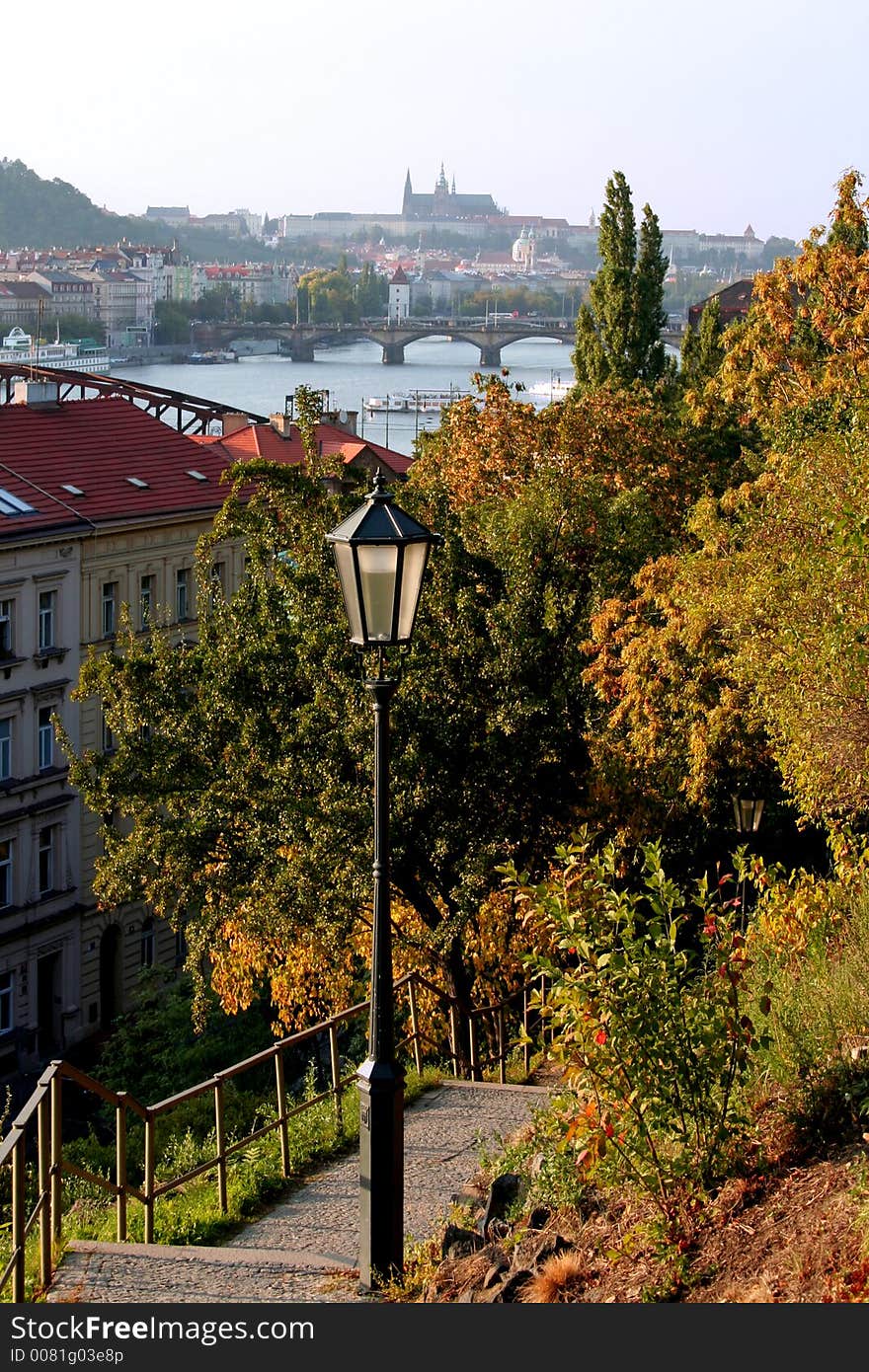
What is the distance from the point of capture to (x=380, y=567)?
23.2ft

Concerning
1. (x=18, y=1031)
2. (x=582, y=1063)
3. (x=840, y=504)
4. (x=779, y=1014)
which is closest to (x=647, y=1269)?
(x=582, y=1063)

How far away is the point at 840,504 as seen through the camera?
11836 mm

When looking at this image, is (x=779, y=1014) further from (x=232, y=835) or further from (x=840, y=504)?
(x=232, y=835)

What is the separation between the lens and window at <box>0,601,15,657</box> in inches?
1212

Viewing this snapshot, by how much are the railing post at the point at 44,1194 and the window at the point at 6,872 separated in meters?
23.5

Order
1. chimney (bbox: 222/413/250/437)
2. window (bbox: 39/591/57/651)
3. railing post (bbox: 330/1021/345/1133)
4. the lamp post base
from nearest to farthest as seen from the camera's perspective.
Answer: the lamp post base
railing post (bbox: 330/1021/345/1133)
window (bbox: 39/591/57/651)
chimney (bbox: 222/413/250/437)

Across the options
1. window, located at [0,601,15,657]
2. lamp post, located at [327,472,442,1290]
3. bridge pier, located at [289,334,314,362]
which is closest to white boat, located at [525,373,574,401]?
bridge pier, located at [289,334,314,362]

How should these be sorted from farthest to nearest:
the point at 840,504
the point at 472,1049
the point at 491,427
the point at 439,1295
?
the point at 491,427 → the point at 472,1049 → the point at 840,504 → the point at 439,1295

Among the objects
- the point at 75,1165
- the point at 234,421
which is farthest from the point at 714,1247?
the point at 234,421

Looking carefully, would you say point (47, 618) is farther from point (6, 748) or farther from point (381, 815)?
point (381, 815)

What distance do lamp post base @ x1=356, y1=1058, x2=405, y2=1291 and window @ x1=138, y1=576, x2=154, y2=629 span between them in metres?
27.7

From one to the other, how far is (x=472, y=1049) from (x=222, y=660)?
495 cm

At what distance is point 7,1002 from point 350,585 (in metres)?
26.0

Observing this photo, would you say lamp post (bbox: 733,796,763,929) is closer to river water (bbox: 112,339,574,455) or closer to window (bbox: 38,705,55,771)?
window (bbox: 38,705,55,771)
